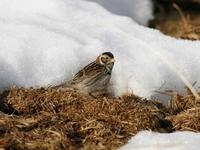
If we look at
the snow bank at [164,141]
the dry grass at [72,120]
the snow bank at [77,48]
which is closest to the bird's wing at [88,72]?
the snow bank at [77,48]

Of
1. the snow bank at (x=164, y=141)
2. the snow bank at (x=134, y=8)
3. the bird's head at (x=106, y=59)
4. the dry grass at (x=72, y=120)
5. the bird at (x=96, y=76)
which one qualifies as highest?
the snow bank at (x=134, y=8)

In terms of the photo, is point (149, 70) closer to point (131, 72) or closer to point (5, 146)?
point (131, 72)

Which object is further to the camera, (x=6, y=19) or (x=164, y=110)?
(x=6, y=19)

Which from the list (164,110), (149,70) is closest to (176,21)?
(149,70)

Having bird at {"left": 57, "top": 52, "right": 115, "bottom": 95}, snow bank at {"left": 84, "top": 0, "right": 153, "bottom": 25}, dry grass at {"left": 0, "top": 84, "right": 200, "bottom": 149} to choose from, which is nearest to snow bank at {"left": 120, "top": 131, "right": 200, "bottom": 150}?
dry grass at {"left": 0, "top": 84, "right": 200, "bottom": 149}

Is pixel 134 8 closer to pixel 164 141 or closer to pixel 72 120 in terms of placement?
pixel 72 120

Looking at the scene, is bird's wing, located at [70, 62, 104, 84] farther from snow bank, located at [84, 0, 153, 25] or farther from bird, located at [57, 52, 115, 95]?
snow bank, located at [84, 0, 153, 25]

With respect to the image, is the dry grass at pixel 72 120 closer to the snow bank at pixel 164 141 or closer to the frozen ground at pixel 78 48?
the snow bank at pixel 164 141

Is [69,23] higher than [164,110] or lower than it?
higher
